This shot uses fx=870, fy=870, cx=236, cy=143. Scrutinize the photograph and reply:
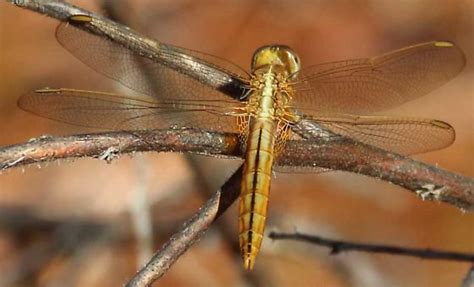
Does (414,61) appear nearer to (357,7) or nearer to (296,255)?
(296,255)

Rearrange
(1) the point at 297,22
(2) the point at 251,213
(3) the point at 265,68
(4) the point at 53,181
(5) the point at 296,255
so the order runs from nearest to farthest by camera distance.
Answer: (2) the point at 251,213, (3) the point at 265,68, (5) the point at 296,255, (4) the point at 53,181, (1) the point at 297,22

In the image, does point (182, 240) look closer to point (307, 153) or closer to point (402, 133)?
point (307, 153)

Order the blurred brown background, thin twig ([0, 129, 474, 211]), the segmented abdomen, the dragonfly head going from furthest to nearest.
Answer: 1. the blurred brown background
2. the dragonfly head
3. the segmented abdomen
4. thin twig ([0, 129, 474, 211])

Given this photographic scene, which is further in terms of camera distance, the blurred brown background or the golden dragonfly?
the blurred brown background

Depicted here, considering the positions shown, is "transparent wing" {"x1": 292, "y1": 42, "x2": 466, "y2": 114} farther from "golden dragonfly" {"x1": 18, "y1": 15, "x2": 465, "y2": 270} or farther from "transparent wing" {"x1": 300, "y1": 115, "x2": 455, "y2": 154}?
"transparent wing" {"x1": 300, "y1": 115, "x2": 455, "y2": 154}

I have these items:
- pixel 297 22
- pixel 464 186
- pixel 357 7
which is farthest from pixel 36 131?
pixel 464 186

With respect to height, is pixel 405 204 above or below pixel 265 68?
below

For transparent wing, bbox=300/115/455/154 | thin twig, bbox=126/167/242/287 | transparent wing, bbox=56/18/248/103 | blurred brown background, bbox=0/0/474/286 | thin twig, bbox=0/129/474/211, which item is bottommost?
blurred brown background, bbox=0/0/474/286

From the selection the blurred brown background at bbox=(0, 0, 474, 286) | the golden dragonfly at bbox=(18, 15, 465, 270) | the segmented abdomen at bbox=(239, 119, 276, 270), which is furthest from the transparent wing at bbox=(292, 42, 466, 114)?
the blurred brown background at bbox=(0, 0, 474, 286)
